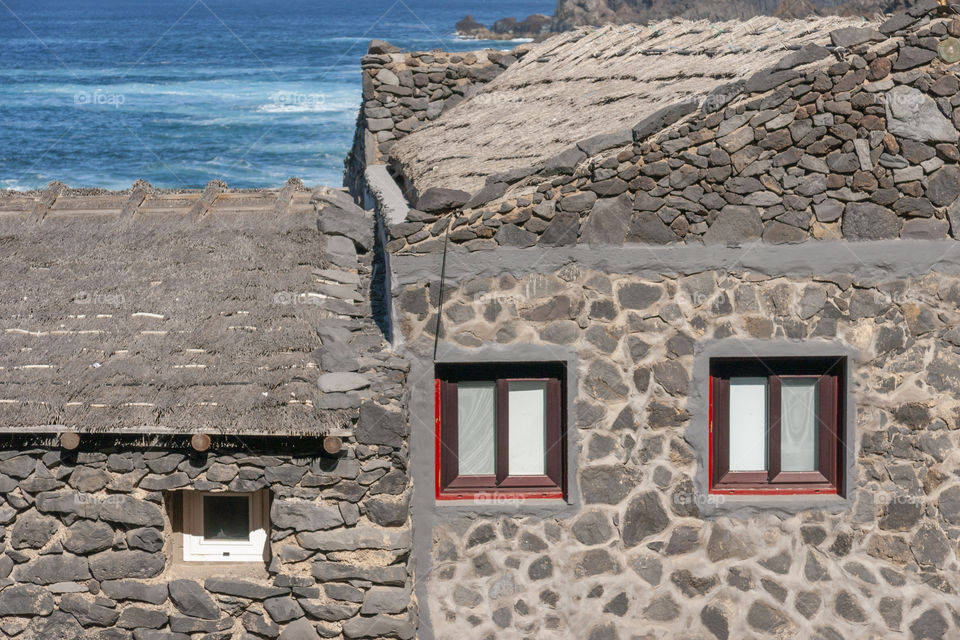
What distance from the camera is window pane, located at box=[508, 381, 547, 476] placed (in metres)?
8.95

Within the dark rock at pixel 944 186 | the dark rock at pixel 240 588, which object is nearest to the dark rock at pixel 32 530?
the dark rock at pixel 240 588

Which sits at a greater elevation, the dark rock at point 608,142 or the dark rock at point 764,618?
the dark rock at point 608,142

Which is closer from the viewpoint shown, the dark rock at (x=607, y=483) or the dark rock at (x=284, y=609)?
the dark rock at (x=284, y=609)

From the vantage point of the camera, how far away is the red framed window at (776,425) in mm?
8883

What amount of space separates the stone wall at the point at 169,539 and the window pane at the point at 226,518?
0.41m

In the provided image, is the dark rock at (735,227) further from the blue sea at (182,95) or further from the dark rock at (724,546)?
the blue sea at (182,95)

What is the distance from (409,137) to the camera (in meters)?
13.8

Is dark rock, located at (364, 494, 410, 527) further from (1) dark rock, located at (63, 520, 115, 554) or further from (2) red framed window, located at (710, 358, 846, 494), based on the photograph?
(2) red framed window, located at (710, 358, 846, 494)

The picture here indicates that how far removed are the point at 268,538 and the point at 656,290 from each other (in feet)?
11.7

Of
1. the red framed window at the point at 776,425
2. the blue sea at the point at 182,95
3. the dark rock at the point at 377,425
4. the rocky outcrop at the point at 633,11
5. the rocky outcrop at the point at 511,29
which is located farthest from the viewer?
the rocky outcrop at the point at 511,29

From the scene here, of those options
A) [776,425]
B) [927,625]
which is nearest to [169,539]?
[776,425]

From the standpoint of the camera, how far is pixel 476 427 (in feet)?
29.6

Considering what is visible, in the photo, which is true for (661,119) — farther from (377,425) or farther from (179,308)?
(179,308)

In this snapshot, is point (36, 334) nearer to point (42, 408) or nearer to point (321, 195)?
point (42, 408)
